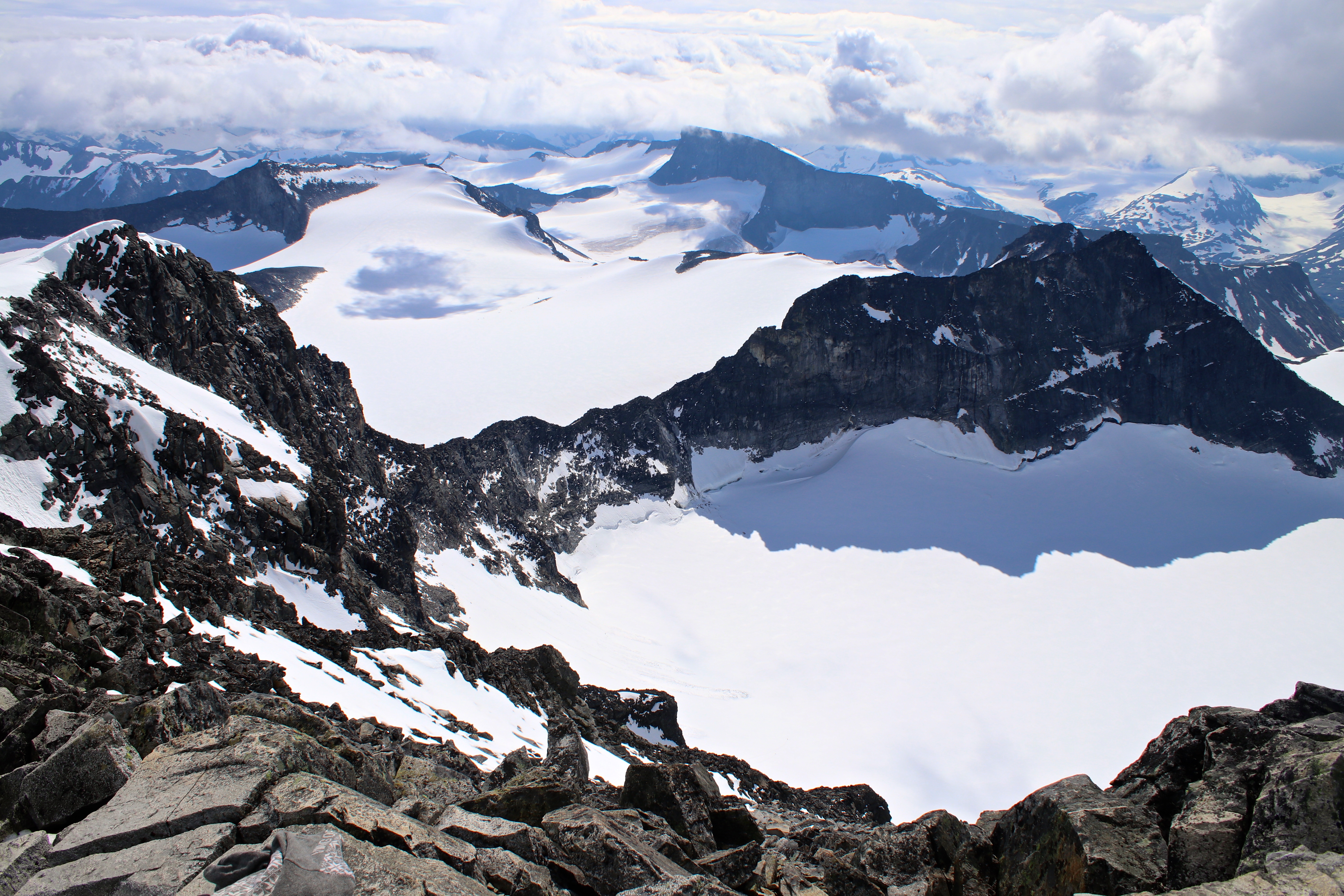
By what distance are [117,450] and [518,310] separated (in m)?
106

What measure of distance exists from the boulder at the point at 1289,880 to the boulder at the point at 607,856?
5.68 meters

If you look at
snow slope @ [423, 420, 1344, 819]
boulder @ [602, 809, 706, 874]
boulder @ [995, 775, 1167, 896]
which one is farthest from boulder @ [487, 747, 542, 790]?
snow slope @ [423, 420, 1344, 819]

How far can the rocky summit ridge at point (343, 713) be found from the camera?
832cm

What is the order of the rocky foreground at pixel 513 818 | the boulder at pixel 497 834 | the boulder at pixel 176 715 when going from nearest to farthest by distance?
the rocky foreground at pixel 513 818 → the boulder at pixel 497 834 → the boulder at pixel 176 715

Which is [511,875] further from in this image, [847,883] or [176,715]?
[847,883]

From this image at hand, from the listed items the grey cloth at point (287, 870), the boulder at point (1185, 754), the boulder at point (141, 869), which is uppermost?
the grey cloth at point (287, 870)

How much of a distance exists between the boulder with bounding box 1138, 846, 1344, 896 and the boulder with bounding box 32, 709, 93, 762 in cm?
1181

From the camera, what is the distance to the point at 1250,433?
279 ft

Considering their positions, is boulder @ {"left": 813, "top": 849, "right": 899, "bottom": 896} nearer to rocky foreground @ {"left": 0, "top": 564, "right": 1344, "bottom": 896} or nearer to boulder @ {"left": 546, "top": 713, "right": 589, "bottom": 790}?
rocky foreground @ {"left": 0, "top": 564, "right": 1344, "bottom": 896}

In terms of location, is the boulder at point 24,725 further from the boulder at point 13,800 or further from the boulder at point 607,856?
the boulder at point 607,856

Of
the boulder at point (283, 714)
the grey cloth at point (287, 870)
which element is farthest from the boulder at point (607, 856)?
the boulder at point (283, 714)

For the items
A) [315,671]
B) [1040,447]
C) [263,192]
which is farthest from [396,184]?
[315,671]

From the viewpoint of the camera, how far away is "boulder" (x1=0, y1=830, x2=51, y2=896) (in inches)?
284

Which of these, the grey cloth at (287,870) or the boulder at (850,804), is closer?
the grey cloth at (287,870)
